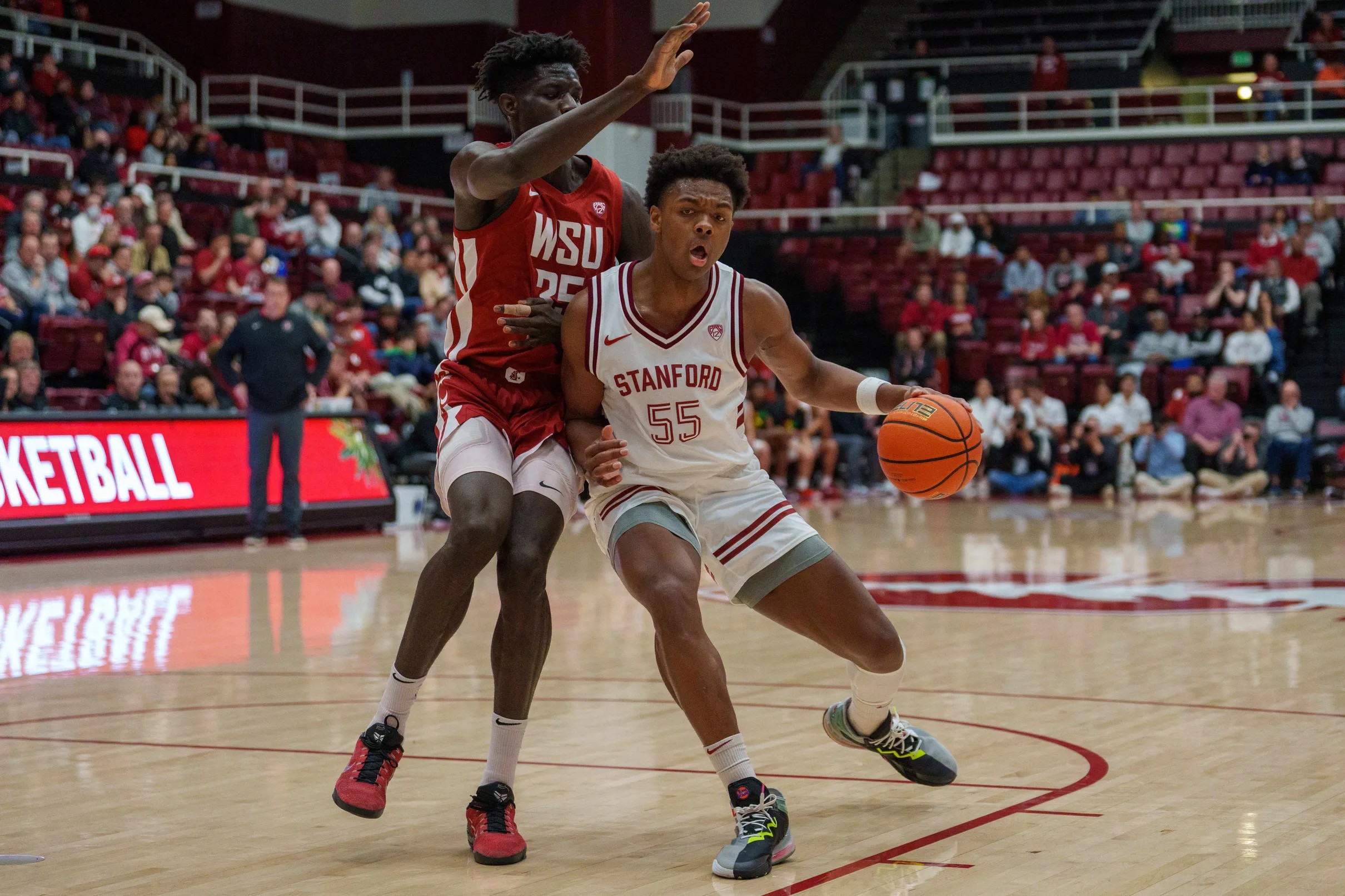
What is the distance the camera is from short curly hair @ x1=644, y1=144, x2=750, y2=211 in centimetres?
441

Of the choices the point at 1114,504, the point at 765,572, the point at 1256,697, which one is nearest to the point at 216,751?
the point at 765,572

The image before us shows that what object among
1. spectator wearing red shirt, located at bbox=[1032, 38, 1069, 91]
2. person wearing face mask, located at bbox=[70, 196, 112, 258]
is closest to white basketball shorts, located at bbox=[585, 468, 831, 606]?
person wearing face mask, located at bbox=[70, 196, 112, 258]

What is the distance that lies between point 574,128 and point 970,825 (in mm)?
2006

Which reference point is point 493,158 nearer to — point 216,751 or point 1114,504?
point 216,751

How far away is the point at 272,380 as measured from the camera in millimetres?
12344

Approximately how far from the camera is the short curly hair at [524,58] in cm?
461

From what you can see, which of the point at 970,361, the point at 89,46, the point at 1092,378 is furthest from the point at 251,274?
the point at 1092,378

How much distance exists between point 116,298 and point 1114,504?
32.3 feet

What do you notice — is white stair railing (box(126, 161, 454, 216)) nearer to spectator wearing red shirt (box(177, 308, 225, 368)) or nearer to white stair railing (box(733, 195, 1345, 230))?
spectator wearing red shirt (box(177, 308, 225, 368))

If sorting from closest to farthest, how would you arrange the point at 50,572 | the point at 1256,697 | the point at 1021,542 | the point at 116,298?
the point at 1256,697, the point at 50,572, the point at 1021,542, the point at 116,298

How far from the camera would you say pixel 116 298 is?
47.2 feet

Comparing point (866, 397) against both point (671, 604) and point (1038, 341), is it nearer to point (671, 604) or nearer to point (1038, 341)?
point (671, 604)

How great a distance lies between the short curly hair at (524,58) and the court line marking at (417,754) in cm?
202

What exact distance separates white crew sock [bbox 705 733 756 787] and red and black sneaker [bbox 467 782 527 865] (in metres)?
0.51
